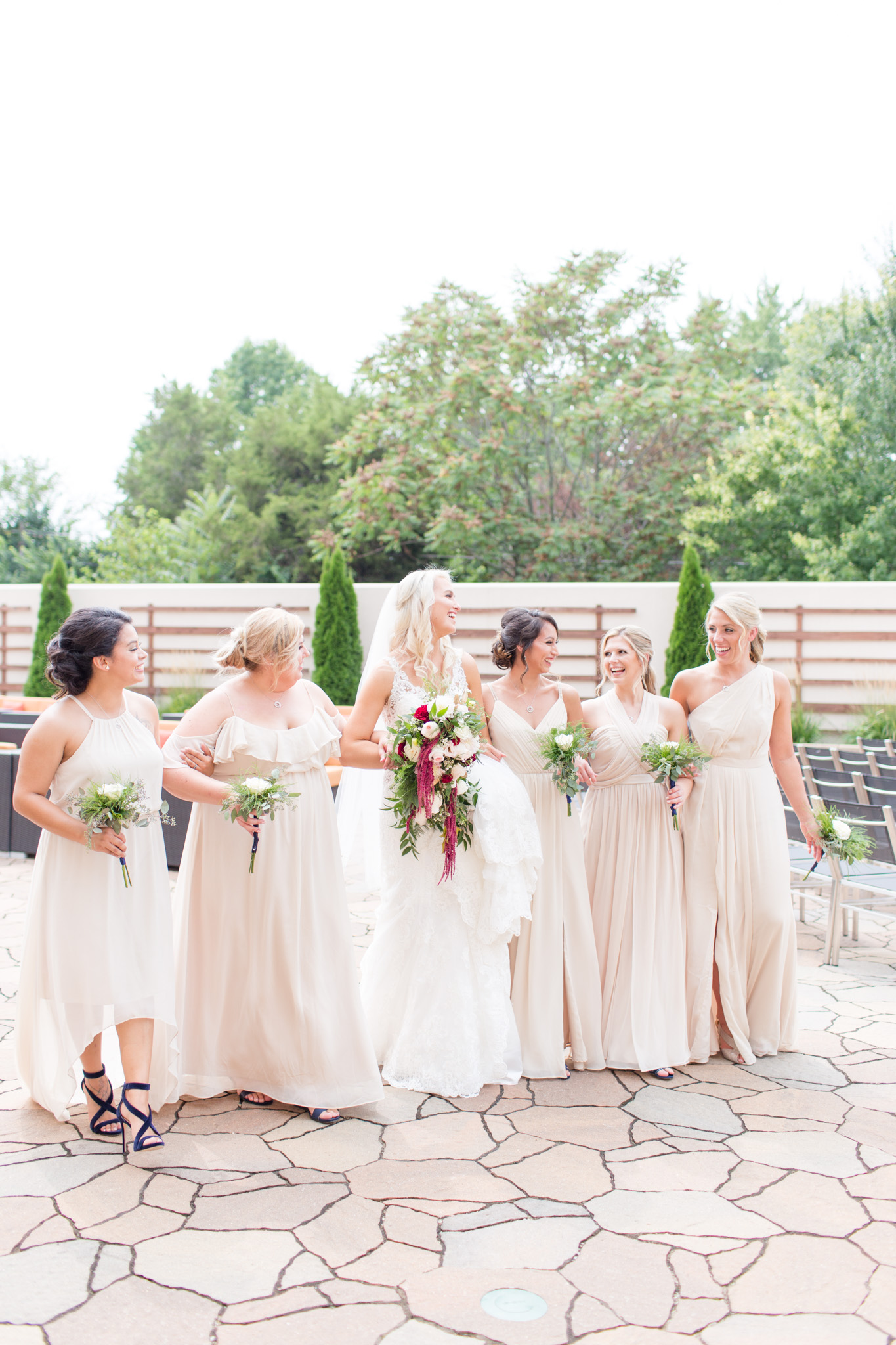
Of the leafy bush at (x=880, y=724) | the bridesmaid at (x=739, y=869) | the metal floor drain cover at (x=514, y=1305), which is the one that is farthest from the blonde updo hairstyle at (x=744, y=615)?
the leafy bush at (x=880, y=724)

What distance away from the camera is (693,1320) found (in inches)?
97.3

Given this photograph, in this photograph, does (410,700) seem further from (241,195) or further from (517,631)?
(241,195)

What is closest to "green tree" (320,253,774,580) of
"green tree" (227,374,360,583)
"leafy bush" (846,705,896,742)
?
"green tree" (227,374,360,583)

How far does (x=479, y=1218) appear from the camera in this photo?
9.74 feet

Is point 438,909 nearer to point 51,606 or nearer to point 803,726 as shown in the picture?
point 803,726

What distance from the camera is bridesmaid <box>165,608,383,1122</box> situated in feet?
12.1

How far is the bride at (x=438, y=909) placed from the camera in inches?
154

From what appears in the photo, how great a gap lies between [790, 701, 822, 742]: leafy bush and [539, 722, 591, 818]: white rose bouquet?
1159cm

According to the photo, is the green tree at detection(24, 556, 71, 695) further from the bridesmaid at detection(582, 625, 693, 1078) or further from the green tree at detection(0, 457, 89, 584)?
the bridesmaid at detection(582, 625, 693, 1078)

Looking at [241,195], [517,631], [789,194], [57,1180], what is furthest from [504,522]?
[57,1180]

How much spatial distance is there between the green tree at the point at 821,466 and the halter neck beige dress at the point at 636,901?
17511 mm

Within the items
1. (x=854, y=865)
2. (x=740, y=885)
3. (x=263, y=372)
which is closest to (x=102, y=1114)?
(x=740, y=885)

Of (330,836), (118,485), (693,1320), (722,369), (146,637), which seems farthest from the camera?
(118,485)

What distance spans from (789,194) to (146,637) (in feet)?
62.0
